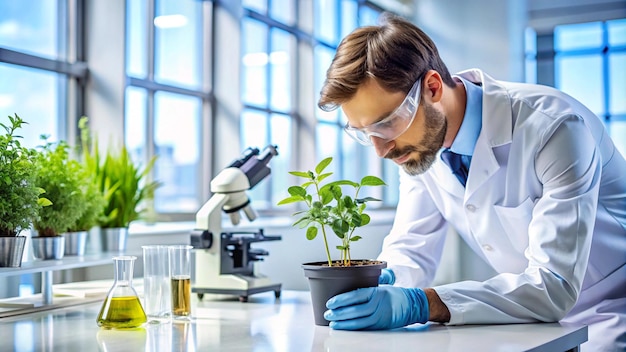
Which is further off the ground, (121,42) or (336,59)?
(121,42)

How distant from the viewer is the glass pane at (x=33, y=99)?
10.4ft

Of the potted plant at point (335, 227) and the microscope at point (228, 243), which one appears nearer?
the potted plant at point (335, 227)

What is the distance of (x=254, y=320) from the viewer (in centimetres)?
167

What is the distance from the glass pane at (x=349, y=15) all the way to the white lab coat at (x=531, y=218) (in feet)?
16.3

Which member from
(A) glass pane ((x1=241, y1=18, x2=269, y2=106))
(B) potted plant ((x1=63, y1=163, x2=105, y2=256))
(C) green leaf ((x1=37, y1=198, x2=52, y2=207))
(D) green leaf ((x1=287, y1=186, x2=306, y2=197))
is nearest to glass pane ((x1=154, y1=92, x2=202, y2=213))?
(A) glass pane ((x1=241, y1=18, x2=269, y2=106))

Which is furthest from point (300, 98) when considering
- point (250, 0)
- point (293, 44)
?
point (250, 0)

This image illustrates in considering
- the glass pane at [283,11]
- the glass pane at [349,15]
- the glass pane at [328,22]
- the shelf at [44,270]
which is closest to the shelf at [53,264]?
the shelf at [44,270]

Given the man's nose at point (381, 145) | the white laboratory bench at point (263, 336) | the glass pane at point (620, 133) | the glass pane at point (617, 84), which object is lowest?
the white laboratory bench at point (263, 336)

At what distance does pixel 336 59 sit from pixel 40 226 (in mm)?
969

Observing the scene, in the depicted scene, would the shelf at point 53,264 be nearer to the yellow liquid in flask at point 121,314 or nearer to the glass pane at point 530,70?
the yellow liquid in flask at point 121,314

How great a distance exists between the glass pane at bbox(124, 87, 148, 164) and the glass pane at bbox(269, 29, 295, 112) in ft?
5.16

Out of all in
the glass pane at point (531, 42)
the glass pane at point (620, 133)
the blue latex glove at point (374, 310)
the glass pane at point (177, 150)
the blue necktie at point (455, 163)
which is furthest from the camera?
the glass pane at point (531, 42)

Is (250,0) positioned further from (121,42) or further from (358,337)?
(358,337)

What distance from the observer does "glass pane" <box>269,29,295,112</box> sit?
219 inches
